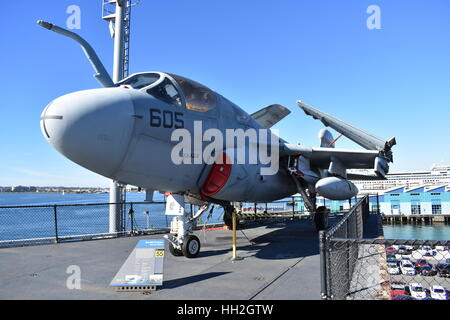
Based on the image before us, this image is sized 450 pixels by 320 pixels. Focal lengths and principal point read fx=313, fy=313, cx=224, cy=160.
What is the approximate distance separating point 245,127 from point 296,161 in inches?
115

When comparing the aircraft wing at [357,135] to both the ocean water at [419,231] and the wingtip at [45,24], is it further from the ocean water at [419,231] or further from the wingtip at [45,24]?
the ocean water at [419,231]

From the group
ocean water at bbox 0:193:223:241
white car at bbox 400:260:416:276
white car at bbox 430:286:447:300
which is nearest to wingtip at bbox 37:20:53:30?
ocean water at bbox 0:193:223:241

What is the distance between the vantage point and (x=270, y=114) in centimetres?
1390

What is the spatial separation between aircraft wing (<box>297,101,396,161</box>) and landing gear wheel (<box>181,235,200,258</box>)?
21.7ft

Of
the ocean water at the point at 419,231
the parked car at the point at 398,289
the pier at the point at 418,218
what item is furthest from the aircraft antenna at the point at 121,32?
the pier at the point at 418,218

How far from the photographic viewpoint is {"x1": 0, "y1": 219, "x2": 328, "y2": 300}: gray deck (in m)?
4.90

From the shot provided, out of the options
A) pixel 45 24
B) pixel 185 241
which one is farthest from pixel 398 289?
pixel 45 24

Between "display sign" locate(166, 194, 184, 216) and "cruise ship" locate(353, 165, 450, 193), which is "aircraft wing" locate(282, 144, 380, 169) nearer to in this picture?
"display sign" locate(166, 194, 184, 216)

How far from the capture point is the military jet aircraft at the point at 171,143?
17.2 ft

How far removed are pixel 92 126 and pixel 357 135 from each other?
9068mm
